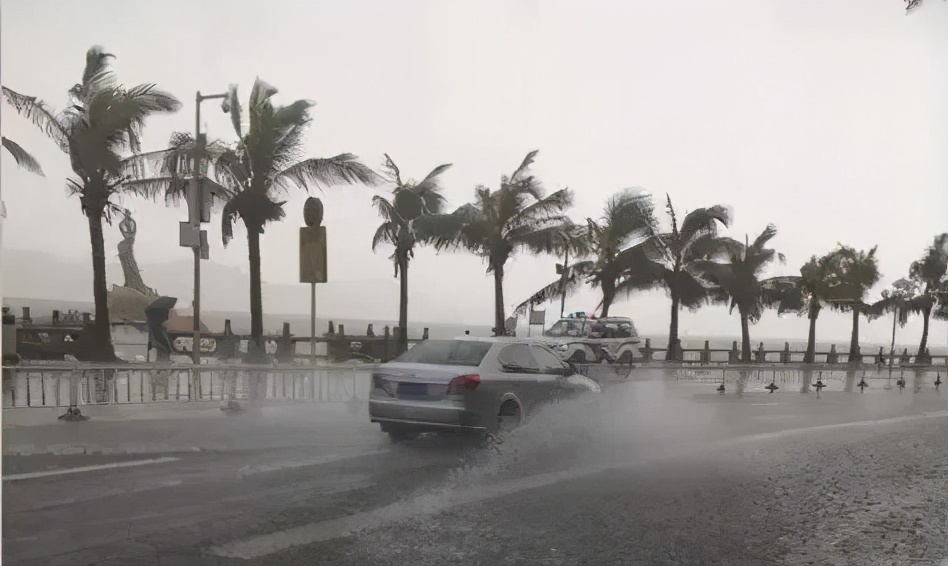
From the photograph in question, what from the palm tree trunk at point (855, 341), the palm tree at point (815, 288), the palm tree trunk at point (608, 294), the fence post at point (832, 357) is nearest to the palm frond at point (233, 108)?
the palm tree trunk at point (608, 294)

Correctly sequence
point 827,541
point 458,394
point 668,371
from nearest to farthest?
1. point 827,541
2. point 458,394
3. point 668,371

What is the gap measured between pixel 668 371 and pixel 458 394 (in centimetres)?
2030

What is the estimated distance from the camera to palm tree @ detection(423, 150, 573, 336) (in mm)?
22156

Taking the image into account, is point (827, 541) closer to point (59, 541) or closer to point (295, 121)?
point (59, 541)

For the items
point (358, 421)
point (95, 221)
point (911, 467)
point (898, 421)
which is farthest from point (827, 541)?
point (95, 221)

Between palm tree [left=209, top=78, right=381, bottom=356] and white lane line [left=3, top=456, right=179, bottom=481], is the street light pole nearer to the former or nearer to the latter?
palm tree [left=209, top=78, right=381, bottom=356]

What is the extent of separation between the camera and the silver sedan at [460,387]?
31.9 feet

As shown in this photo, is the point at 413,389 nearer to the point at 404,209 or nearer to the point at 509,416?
the point at 509,416

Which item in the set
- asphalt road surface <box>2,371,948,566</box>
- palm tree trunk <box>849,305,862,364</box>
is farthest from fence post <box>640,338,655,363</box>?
asphalt road surface <box>2,371,948,566</box>

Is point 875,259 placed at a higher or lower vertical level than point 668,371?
higher

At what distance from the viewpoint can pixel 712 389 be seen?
23.5 m

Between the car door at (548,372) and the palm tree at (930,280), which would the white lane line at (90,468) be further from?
the palm tree at (930,280)

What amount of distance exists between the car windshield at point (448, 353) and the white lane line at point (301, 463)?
3.77 ft

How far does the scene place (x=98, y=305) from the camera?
968 inches
